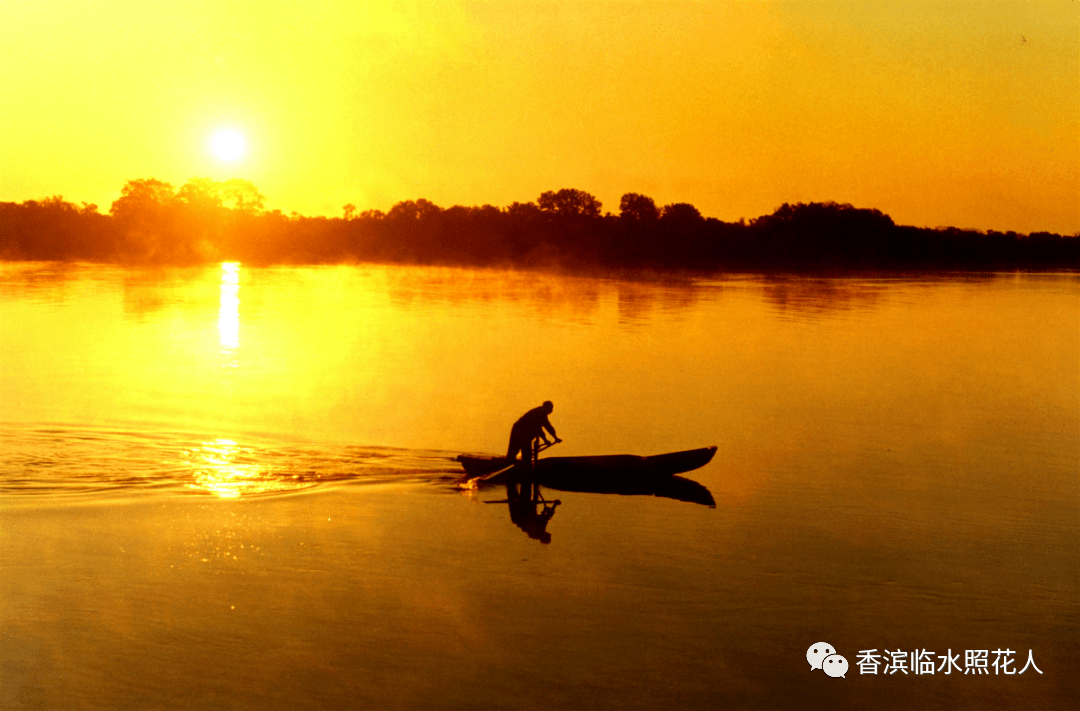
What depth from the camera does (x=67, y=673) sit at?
11.8 meters

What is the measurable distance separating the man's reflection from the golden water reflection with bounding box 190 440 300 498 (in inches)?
149

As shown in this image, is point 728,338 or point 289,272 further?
point 289,272

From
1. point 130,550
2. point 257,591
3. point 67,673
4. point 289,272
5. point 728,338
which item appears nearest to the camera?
point 67,673

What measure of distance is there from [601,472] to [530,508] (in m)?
1.50

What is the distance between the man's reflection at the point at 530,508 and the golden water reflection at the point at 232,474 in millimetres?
3783

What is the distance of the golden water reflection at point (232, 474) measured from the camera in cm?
1903

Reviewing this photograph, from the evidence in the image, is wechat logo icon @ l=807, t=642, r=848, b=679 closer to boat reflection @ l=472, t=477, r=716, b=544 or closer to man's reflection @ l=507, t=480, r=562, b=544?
man's reflection @ l=507, t=480, r=562, b=544

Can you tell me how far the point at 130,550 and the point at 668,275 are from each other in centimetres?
8037

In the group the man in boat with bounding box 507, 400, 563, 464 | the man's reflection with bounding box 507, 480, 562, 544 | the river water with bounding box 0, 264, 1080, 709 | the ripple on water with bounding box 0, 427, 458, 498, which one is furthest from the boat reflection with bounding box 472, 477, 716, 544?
the ripple on water with bounding box 0, 427, 458, 498

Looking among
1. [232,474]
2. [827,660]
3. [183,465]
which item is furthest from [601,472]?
[183,465]

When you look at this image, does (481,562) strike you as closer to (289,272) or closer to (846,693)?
(846,693)

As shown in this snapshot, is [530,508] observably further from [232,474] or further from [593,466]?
[232,474]

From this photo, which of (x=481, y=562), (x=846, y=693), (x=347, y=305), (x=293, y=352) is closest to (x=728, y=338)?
(x=293, y=352)

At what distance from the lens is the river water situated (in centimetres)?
1226
